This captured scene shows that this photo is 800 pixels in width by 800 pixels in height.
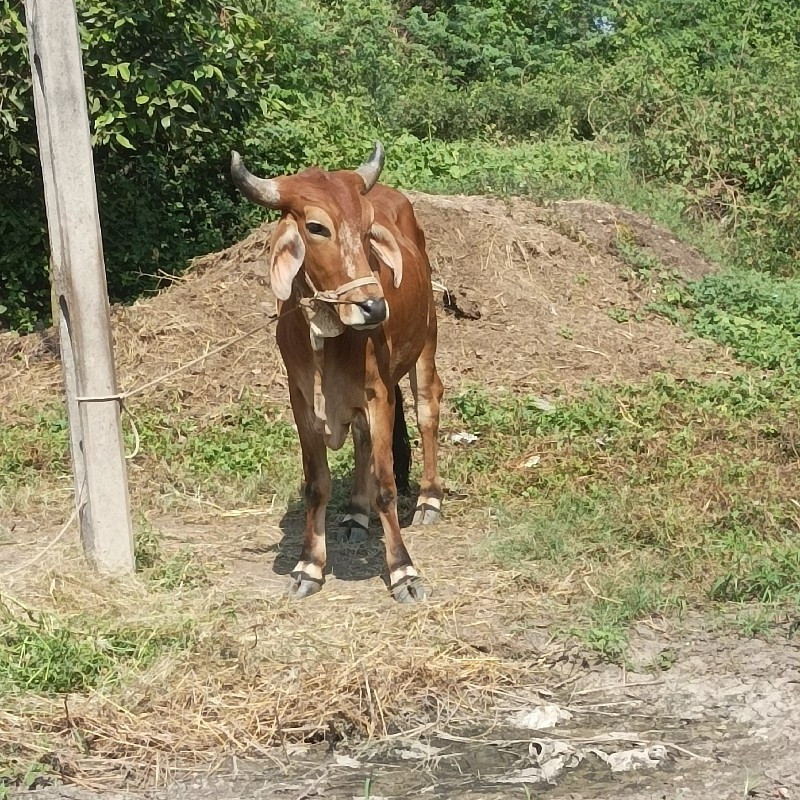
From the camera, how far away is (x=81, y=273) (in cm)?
579

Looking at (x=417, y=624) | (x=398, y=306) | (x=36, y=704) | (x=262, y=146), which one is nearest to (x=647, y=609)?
(x=417, y=624)

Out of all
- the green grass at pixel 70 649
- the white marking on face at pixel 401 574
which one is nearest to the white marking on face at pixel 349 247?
the white marking on face at pixel 401 574

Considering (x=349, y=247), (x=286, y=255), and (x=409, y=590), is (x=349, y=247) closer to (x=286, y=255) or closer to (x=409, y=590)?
(x=286, y=255)

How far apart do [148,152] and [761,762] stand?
355 inches

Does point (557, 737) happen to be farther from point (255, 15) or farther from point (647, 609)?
point (255, 15)

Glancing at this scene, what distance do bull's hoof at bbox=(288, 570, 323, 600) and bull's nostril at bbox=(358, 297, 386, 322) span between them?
1367 millimetres

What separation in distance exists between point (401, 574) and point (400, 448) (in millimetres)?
1511

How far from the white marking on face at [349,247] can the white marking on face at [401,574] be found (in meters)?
1.41

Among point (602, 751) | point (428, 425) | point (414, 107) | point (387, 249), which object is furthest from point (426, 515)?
point (414, 107)

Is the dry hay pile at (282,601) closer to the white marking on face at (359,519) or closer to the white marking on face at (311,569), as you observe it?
the white marking on face at (311,569)

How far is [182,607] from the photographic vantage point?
5.56m

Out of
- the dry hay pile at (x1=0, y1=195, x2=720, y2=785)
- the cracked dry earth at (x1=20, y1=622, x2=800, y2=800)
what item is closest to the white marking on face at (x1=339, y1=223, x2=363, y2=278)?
the dry hay pile at (x1=0, y1=195, x2=720, y2=785)

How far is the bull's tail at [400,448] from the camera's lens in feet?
24.0

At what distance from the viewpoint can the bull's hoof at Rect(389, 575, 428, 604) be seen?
5910mm
